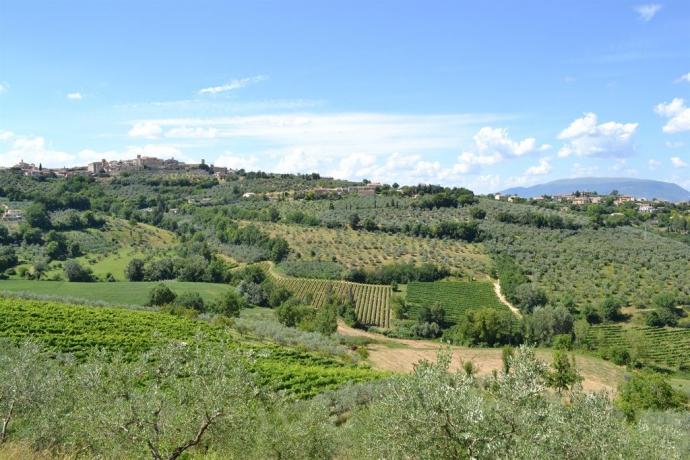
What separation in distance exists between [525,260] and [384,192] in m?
75.0

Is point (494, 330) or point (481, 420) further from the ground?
point (481, 420)

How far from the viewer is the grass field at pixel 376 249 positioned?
281 feet

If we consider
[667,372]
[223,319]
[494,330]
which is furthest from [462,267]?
[223,319]

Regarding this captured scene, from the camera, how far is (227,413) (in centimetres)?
1162

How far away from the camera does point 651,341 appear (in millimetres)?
55188

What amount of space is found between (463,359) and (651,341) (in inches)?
1039

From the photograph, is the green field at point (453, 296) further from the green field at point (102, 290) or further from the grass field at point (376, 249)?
the green field at point (102, 290)

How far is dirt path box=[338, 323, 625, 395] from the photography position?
4150cm

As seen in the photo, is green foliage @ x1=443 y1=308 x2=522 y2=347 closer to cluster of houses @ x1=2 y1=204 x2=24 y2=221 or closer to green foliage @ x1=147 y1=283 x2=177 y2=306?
green foliage @ x1=147 y1=283 x2=177 y2=306

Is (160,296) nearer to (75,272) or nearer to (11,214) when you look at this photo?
(75,272)

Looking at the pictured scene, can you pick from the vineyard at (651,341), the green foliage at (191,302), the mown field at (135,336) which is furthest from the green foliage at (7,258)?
the vineyard at (651,341)

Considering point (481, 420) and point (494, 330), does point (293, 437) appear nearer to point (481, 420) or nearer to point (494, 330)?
point (481, 420)

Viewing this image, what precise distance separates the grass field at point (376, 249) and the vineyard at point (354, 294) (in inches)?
325

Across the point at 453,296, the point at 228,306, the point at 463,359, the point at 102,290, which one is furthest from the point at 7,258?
the point at 463,359
